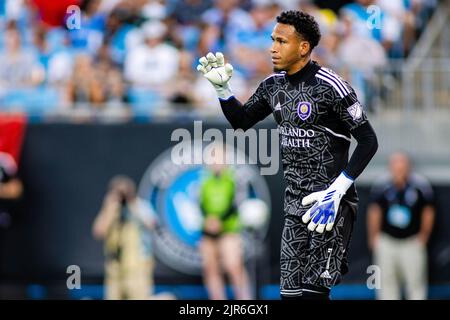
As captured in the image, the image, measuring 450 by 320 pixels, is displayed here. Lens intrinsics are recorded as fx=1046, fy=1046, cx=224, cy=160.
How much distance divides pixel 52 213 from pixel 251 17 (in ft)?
12.9

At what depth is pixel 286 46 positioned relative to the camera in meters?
7.30

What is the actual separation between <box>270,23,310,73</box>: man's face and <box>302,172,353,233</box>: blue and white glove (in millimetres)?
894

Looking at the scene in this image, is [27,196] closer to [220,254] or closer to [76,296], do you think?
[76,296]

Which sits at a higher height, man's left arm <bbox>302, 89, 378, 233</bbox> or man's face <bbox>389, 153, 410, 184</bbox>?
man's face <bbox>389, 153, 410, 184</bbox>

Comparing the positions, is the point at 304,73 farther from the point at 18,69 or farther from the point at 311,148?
the point at 18,69

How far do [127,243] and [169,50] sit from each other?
2.73m

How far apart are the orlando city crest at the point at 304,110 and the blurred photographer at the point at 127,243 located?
7159mm

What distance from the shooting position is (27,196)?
1467 cm

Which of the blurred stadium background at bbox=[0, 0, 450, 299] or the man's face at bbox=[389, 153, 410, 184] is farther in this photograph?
the blurred stadium background at bbox=[0, 0, 450, 299]

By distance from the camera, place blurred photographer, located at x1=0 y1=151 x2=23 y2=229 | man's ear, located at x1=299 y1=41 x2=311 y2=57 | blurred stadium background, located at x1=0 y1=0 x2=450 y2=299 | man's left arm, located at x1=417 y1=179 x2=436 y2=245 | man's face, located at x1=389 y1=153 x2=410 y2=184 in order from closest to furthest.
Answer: man's ear, located at x1=299 y1=41 x2=311 y2=57 → man's face, located at x1=389 y1=153 x2=410 y2=184 → man's left arm, located at x1=417 y1=179 x2=436 y2=245 → blurred stadium background, located at x1=0 y1=0 x2=450 y2=299 → blurred photographer, located at x1=0 y1=151 x2=23 y2=229

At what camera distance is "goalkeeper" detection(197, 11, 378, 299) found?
7.25 metres

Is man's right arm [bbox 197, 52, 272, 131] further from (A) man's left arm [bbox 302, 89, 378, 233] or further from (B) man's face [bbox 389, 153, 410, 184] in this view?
(B) man's face [bbox 389, 153, 410, 184]

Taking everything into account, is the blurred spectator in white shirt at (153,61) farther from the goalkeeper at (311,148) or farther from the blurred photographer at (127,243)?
the goalkeeper at (311,148)

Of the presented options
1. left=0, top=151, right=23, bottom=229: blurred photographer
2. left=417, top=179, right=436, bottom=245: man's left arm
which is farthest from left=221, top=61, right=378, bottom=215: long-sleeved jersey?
left=0, top=151, right=23, bottom=229: blurred photographer
